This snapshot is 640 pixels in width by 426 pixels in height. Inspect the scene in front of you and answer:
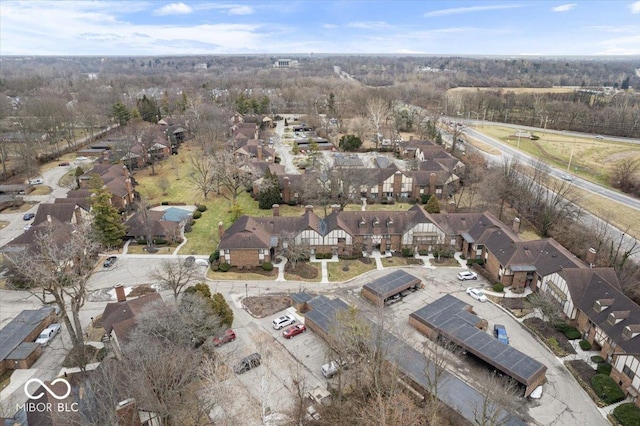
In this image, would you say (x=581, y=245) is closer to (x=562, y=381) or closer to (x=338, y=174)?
(x=562, y=381)

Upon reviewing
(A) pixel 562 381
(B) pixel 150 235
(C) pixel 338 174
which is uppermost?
(C) pixel 338 174

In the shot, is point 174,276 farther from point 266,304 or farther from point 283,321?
point 283,321

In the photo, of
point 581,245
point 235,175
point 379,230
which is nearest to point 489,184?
point 581,245

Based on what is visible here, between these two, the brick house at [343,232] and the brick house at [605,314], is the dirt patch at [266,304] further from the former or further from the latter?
the brick house at [605,314]

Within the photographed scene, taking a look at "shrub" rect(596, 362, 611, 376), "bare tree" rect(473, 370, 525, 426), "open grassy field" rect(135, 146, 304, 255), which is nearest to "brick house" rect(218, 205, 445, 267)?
"open grassy field" rect(135, 146, 304, 255)

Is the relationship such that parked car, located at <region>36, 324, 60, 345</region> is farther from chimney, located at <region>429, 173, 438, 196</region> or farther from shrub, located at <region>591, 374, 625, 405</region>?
chimney, located at <region>429, 173, 438, 196</region>
